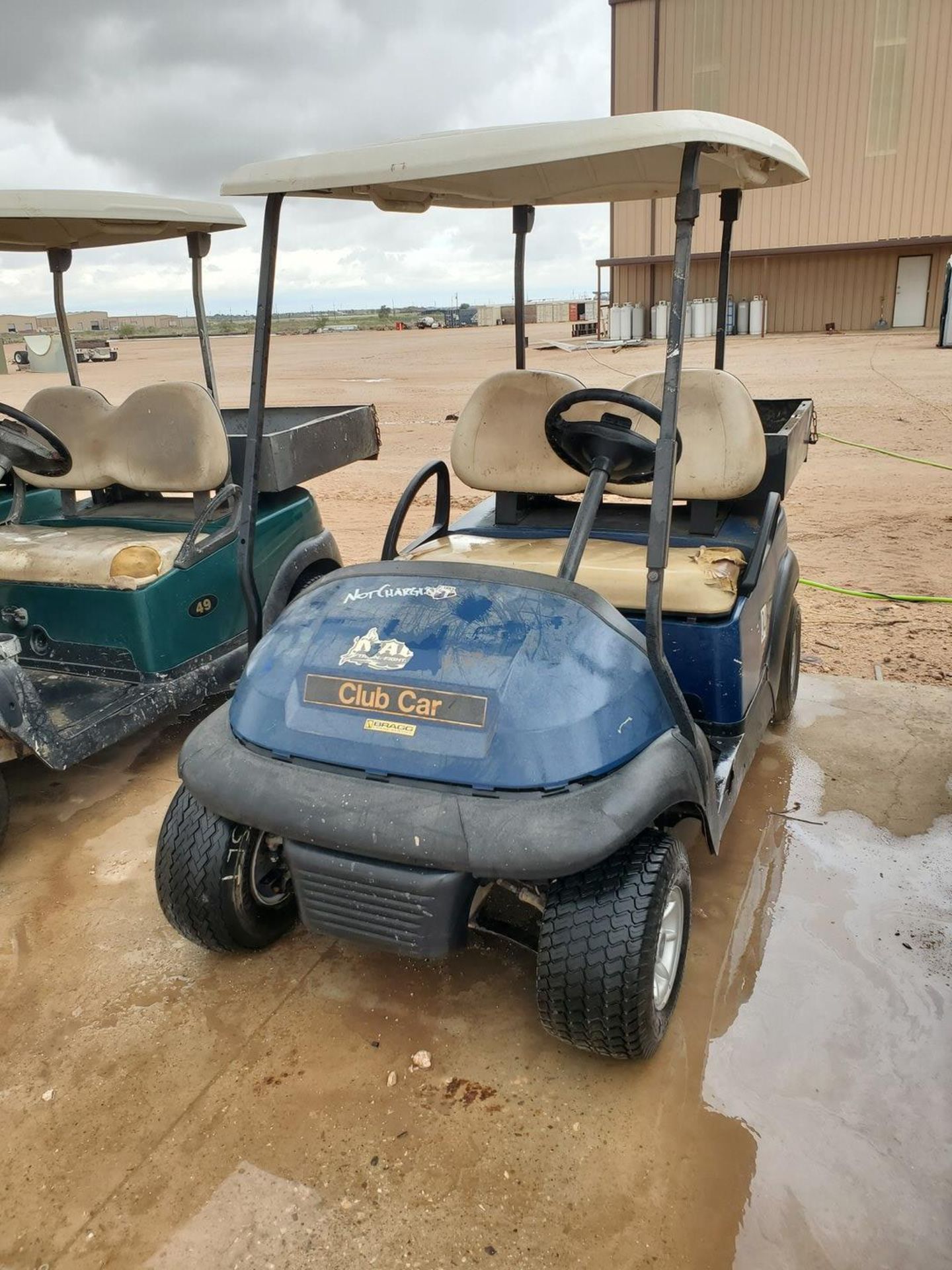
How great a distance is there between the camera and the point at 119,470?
12.6ft

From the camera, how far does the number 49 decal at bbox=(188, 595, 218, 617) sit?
11.4 feet

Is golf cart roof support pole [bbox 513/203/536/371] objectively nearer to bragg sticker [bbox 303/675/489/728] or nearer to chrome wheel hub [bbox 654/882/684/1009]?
bragg sticker [bbox 303/675/489/728]

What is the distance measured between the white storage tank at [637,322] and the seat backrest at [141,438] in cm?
2121

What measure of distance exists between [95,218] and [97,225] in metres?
0.47

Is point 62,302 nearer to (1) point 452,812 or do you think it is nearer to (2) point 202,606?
(2) point 202,606

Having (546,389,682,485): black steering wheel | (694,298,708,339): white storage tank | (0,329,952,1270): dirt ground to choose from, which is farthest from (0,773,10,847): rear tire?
(694,298,708,339): white storage tank

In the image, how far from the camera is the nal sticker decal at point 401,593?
2.14 m

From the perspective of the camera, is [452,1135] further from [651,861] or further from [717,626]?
[717,626]

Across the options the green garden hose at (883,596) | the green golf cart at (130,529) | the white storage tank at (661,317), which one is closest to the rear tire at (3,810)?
the green golf cart at (130,529)

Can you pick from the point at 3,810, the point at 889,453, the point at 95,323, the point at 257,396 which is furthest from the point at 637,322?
the point at 95,323

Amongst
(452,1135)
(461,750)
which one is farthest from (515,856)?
(452,1135)

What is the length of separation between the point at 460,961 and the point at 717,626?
1.12 meters

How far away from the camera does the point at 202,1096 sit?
2041 mm

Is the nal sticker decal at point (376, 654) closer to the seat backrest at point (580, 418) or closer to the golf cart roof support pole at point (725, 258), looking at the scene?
the seat backrest at point (580, 418)
